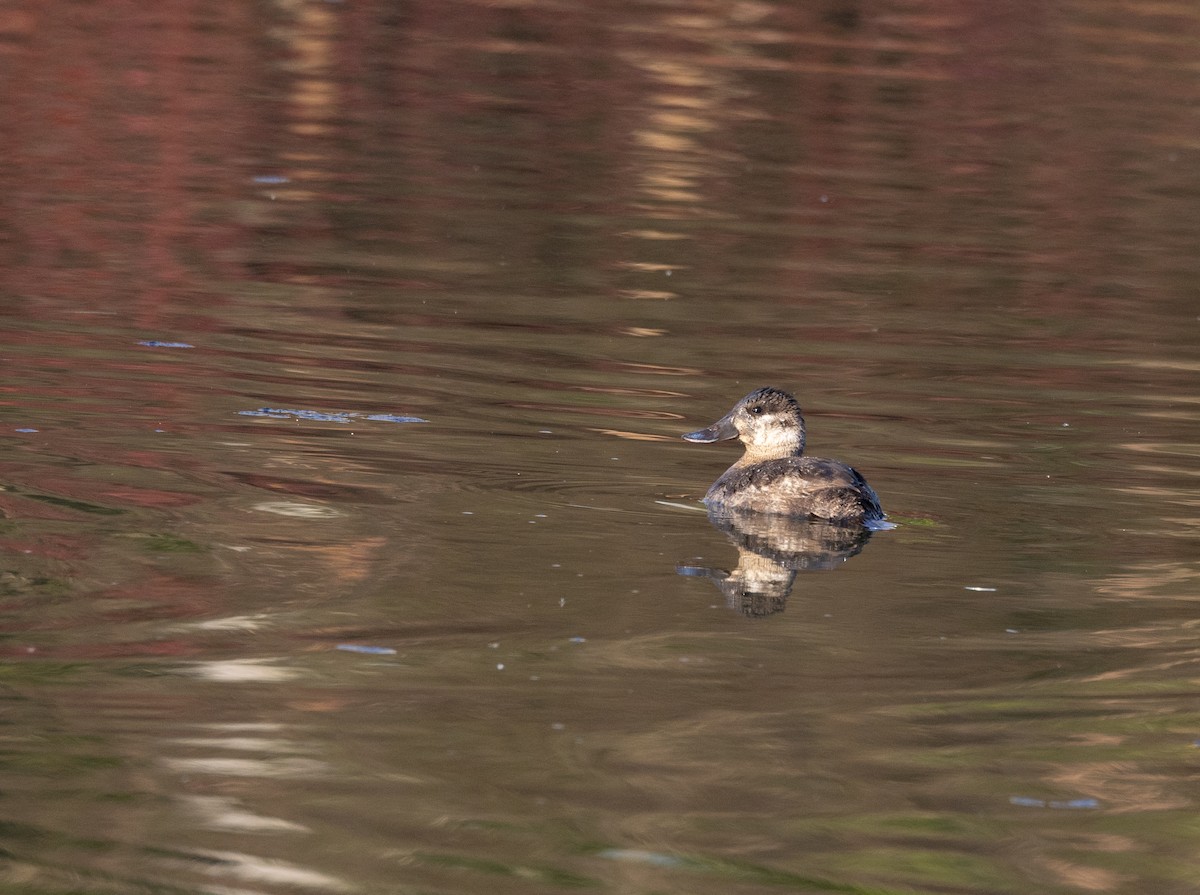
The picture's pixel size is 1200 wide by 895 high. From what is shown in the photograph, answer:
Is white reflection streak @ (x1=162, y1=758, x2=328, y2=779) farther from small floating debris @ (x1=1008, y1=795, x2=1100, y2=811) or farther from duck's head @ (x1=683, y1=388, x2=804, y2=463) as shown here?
duck's head @ (x1=683, y1=388, x2=804, y2=463)

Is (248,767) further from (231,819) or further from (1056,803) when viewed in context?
(1056,803)

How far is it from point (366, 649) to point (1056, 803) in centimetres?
198

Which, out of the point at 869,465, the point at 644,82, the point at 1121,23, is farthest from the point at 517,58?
the point at 869,465

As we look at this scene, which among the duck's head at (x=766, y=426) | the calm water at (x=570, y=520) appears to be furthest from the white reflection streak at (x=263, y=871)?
the duck's head at (x=766, y=426)

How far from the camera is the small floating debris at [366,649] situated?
5.93 m

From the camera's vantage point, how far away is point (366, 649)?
5.95m

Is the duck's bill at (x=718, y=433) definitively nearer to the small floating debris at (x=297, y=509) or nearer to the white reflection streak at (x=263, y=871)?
the small floating debris at (x=297, y=509)

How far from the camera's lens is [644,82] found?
23.2 m

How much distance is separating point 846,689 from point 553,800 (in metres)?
1.19

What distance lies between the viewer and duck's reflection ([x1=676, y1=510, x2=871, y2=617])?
686 cm

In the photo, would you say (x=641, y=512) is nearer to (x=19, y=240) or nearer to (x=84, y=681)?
(x=84, y=681)

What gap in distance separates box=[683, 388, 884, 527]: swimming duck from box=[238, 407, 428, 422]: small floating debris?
129 centimetres

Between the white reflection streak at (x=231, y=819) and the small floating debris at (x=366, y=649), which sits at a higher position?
the white reflection streak at (x=231, y=819)

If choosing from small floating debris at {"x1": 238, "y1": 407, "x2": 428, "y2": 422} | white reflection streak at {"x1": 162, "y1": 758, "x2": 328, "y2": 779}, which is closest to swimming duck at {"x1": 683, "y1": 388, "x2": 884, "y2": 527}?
small floating debris at {"x1": 238, "y1": 407, "x2": 428, "y2": 422}
